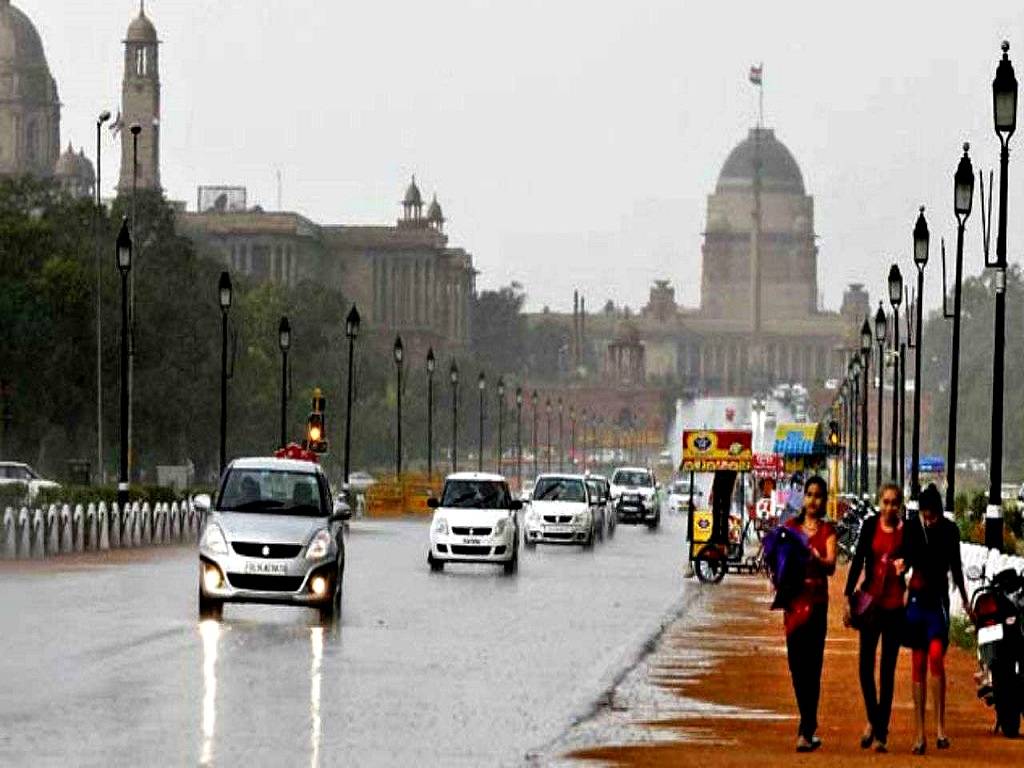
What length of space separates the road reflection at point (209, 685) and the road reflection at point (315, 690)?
599mm

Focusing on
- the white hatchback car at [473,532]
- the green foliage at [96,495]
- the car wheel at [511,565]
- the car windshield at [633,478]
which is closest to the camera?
the white hatchback car at [473,532]

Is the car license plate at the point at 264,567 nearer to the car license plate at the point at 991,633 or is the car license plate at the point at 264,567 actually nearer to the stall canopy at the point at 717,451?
the car license plate at the point at 991,633

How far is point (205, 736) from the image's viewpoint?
21469 millimetres

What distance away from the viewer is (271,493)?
37.2 m

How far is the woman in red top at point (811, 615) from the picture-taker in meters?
22.1

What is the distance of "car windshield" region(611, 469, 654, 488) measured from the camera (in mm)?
104000

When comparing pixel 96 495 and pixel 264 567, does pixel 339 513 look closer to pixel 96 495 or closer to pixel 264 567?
pixel 264 567

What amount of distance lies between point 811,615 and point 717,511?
33.1m

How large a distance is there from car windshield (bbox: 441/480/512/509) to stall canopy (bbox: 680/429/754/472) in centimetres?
591

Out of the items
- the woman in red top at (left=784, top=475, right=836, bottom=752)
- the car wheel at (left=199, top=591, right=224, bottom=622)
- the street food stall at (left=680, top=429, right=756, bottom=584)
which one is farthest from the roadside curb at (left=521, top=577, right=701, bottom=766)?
the street food stall at (left=680, top=429, right=756, bottom=584)

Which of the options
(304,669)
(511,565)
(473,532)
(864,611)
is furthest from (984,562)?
(511,565)

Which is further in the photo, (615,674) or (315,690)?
(615,674)

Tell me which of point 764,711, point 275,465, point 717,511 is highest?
point 275,465

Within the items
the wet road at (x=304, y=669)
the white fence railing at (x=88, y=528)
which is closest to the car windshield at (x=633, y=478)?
the white fence railing at (x=88, y=528)
